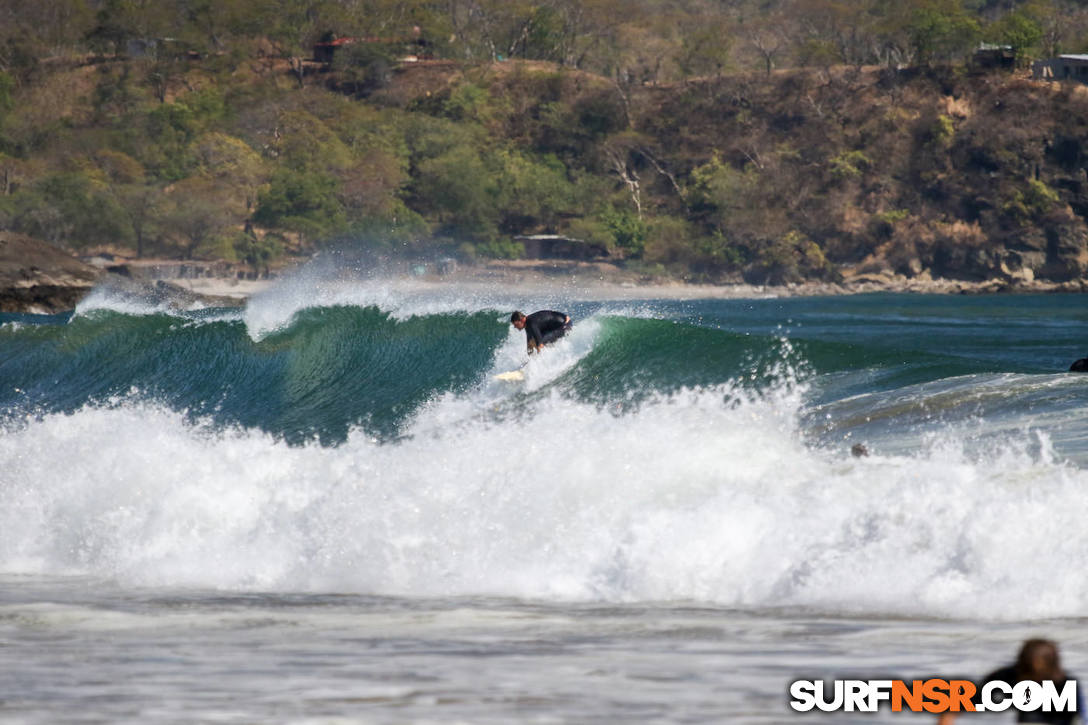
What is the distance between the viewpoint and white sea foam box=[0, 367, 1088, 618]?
7.67 m

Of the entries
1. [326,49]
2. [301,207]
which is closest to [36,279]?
[301,207]

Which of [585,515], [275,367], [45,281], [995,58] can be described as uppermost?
[995,58]

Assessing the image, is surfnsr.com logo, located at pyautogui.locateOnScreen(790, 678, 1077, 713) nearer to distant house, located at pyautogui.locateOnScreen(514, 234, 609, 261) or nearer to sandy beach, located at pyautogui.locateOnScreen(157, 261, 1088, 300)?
sandy beach, located at pyautogui.locateOnScreen(157, 261, 1088, 300)

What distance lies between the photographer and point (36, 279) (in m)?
38.1

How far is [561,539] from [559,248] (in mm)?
82547

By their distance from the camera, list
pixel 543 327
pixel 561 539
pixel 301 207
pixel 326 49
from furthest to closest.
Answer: pixel 326 49 → pixel 301 207 → pixel 543 327 → pixel 561 539

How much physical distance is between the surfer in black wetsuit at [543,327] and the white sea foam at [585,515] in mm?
2537

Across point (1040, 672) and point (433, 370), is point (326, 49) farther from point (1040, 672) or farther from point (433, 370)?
point (1040, 672)

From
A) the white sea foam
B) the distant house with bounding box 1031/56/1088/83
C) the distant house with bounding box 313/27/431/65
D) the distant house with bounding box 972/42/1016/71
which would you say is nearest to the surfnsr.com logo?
the white sea foam

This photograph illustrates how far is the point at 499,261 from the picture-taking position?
288 feet

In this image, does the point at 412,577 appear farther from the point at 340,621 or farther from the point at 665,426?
the point at 665,426

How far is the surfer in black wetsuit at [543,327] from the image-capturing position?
1416cm

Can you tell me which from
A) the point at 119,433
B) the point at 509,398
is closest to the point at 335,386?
the point at 509,398

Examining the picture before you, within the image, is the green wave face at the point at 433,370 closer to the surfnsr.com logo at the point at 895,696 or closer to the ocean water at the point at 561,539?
the ocean water at the point at 561,539
